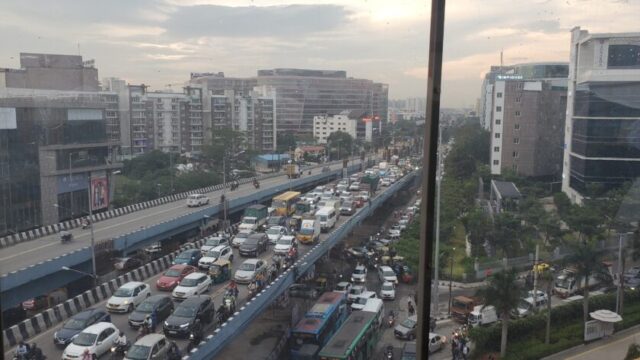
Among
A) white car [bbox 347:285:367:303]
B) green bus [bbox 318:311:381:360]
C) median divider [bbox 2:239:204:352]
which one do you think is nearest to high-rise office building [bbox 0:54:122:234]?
median divider [bbox 2:239:204:352]

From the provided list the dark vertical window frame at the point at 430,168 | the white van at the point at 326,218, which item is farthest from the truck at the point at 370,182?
the dark vertical window frame at the point at 430,168

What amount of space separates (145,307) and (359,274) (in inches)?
85.3

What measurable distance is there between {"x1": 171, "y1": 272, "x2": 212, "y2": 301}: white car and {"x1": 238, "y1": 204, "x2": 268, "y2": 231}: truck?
186cm

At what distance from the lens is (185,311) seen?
3.43m

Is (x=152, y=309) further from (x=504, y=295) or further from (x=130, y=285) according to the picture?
(x=504, y=295)

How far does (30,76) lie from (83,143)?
2.73 ft

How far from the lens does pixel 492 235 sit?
427cm

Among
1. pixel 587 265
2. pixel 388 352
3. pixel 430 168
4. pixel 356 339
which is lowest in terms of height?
pixel 388 352

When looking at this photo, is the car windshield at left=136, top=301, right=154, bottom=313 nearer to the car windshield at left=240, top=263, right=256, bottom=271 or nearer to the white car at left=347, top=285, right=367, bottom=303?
the car windshield at left=240, top=263, right=256, bottom=271

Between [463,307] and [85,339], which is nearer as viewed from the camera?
[85,339]

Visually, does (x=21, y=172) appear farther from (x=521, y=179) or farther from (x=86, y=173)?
(x=521, y=179)

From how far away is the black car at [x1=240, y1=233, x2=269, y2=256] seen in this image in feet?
16.8

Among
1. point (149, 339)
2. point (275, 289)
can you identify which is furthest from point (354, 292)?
point (149, 339)

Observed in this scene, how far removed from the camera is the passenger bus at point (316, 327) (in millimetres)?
3469
